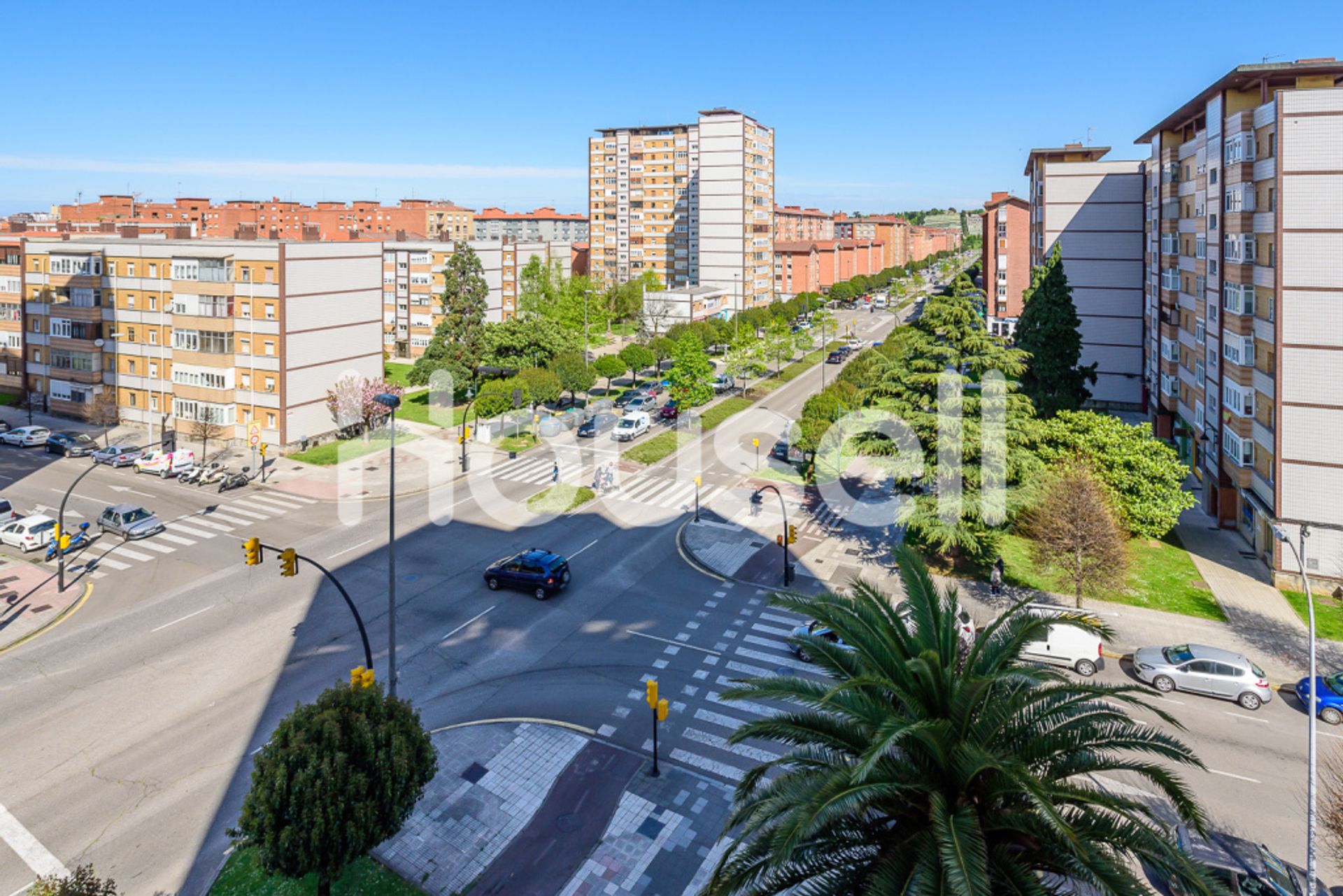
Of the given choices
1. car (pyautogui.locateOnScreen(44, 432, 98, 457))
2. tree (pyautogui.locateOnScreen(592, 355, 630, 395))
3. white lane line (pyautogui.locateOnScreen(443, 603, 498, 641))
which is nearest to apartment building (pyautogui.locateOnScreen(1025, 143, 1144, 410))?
tree (pyautogui.locateOnScreen(592, 355, 630, 395))

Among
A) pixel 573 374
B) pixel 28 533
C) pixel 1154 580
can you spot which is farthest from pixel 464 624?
pixel 573 374

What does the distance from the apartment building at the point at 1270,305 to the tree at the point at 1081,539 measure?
7239 mm

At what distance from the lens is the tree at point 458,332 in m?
59.4

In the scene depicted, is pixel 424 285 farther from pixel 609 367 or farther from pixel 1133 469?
pixel 1133 469

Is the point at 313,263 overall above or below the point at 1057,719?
above

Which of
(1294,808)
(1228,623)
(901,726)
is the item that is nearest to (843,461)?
(1228,623)

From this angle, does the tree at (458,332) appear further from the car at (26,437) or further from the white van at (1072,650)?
the white van at (1072,650)

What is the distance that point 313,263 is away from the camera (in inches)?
1940

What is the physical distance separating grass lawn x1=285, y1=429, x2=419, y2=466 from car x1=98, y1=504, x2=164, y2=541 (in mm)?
11511

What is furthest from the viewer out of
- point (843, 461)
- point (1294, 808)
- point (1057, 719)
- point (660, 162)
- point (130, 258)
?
point (660, 162)

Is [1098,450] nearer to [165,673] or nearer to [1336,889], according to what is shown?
[1336,889]

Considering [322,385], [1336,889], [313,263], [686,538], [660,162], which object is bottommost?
[1336,889]

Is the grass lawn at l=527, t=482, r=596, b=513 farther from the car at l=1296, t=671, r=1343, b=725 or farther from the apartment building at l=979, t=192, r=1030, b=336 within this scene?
the apartment building at l=979, t=192, r=1030, b=336

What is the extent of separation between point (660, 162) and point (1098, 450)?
88115mm
